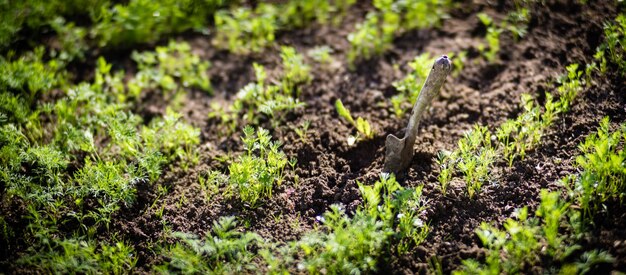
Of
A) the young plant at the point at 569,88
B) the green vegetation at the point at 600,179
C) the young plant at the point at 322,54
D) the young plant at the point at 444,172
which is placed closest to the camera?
the green vegetation at the point at 600,179

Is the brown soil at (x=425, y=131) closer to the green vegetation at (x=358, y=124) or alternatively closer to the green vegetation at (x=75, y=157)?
the green vegetation at (x=358, y=124)

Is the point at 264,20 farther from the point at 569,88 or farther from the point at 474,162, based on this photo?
the point at 569,88

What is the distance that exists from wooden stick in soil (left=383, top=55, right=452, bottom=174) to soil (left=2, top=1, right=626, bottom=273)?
0.10 metres

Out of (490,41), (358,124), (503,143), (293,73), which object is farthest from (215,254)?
(490,41)

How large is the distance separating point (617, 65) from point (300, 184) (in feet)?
7.45

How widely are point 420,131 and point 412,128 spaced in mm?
421

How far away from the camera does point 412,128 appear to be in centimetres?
285

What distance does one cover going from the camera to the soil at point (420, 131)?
106 inches

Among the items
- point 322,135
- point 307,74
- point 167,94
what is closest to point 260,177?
point 322,135

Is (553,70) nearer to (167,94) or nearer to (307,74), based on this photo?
(307,74)

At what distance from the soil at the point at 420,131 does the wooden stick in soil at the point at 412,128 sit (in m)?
0.10

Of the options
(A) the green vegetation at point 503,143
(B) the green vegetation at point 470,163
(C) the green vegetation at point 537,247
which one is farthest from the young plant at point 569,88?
(C) the green vegetation at point 537,247

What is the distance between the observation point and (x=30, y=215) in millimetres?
2770

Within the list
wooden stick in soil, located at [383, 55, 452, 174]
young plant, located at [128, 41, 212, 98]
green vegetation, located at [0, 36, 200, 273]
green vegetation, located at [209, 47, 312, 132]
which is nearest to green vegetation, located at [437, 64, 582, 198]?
wooden stick in soil, located at [383, 55, 452, 174]
